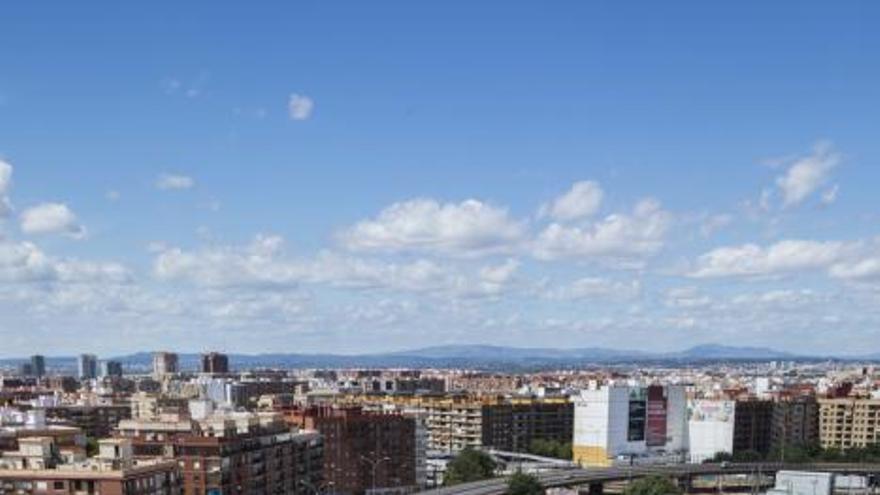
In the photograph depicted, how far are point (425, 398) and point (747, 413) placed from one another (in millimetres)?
34093

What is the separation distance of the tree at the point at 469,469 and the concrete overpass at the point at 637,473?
4.07 meters

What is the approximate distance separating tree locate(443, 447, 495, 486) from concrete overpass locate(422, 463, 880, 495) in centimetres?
407

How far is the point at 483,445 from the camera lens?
10256cm

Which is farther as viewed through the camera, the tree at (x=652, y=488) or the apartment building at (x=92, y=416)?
the apartment building at (x=92, y=416)

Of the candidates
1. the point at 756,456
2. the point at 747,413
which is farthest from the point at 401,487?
the point at 747,413

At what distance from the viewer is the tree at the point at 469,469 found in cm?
7438

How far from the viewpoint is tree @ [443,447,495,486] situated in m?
74.4

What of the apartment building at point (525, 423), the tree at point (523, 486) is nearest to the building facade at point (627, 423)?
the apartment building at point (525, 423)

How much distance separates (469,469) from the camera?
245 ft

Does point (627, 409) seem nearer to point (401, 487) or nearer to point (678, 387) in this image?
point (678, 387)

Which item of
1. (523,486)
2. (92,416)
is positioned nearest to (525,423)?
(92,416)

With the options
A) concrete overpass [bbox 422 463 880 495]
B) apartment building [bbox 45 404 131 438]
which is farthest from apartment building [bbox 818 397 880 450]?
apartment building [bbox 45 404 131 438]

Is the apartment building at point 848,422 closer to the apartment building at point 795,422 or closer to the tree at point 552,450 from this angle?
the apartment building at point 795,422

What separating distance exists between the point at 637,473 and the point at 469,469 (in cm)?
1335
